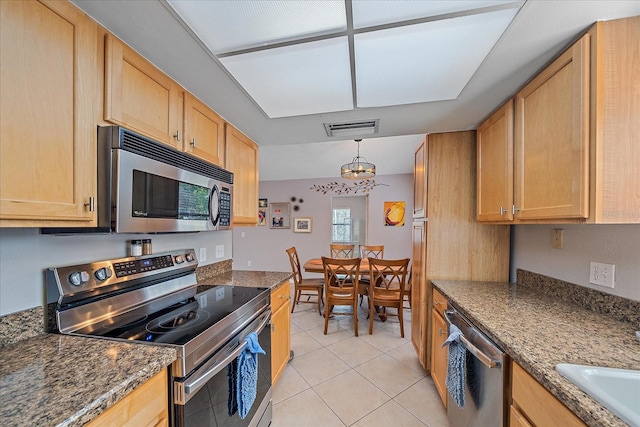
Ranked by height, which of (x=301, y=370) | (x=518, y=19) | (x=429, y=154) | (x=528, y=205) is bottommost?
(x=301, y=370)

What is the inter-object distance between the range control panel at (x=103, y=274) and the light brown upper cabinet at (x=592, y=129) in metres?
2.10

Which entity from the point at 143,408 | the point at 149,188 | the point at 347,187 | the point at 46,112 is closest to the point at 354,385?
the point at 143,408

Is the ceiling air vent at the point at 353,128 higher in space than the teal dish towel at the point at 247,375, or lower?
higher

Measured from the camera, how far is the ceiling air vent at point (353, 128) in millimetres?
1889

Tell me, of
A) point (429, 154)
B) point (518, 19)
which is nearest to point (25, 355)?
point (518, 19)

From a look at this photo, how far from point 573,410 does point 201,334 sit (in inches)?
48.0

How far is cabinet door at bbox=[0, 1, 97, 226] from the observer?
73cm

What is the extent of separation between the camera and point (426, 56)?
3.72 ft

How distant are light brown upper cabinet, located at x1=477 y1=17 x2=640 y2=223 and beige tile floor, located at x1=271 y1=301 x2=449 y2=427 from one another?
1.60 m

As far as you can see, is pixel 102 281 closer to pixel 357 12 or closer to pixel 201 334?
pixel 201 334

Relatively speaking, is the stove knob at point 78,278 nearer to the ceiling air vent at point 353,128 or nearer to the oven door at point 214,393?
the oven door at point 214,393

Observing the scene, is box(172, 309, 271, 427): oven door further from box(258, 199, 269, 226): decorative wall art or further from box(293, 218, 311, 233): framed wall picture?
box(258, 199, 269, 226): decorative wall art

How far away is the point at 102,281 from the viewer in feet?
3.76

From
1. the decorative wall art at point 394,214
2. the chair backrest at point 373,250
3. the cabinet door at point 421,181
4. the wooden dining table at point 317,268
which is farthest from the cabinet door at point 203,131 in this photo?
the decorative wall art at point 394,214
